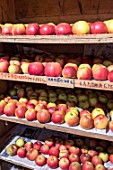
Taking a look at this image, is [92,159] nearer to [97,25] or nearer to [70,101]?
[70,101]

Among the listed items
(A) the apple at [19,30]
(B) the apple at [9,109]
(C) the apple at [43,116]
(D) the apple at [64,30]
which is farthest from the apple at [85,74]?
(B) the apple at [9,109]

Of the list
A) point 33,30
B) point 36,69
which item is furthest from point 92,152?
point 33,30

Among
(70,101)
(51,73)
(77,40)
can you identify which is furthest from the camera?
(70,101)

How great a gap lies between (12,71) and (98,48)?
2.26 ft

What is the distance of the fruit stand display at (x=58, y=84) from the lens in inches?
53.5

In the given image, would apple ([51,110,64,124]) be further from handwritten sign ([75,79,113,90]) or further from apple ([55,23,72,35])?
apple ([55,23,72,35])

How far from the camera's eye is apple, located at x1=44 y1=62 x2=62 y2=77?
143 centimetres

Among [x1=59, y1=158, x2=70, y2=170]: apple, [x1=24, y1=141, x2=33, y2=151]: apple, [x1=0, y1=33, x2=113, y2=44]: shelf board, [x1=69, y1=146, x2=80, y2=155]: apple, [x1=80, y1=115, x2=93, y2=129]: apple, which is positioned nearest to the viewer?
[x1=0, y1=33, x2=113, y2=44]: shelf board

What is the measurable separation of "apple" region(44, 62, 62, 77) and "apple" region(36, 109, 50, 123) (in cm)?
26

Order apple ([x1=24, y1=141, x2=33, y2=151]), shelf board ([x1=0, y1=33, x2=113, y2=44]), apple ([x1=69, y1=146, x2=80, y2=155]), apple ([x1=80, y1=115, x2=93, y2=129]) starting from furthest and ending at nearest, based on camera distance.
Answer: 1. apple ([x1=24, y1=141, x2=33, y2=151])
2. apple ([x1=69, y1=146, x2=80, y2=155])
3. apple ([x1=80, y1=115, x2=93, y2=129])
4. shelf board ([x1=0, y1=33, x2=113, y2=44])

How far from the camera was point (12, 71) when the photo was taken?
1558 mm

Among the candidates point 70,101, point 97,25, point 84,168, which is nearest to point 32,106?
point 70,101

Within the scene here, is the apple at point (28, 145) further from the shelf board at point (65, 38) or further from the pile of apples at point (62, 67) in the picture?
the shelf board at point (65, 38)

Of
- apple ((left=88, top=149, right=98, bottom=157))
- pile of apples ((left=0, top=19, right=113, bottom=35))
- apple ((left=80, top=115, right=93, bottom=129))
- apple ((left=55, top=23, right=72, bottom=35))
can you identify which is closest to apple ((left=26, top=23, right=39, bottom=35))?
pile of apples ((left=0, top=19, right=113, bottom=35))
